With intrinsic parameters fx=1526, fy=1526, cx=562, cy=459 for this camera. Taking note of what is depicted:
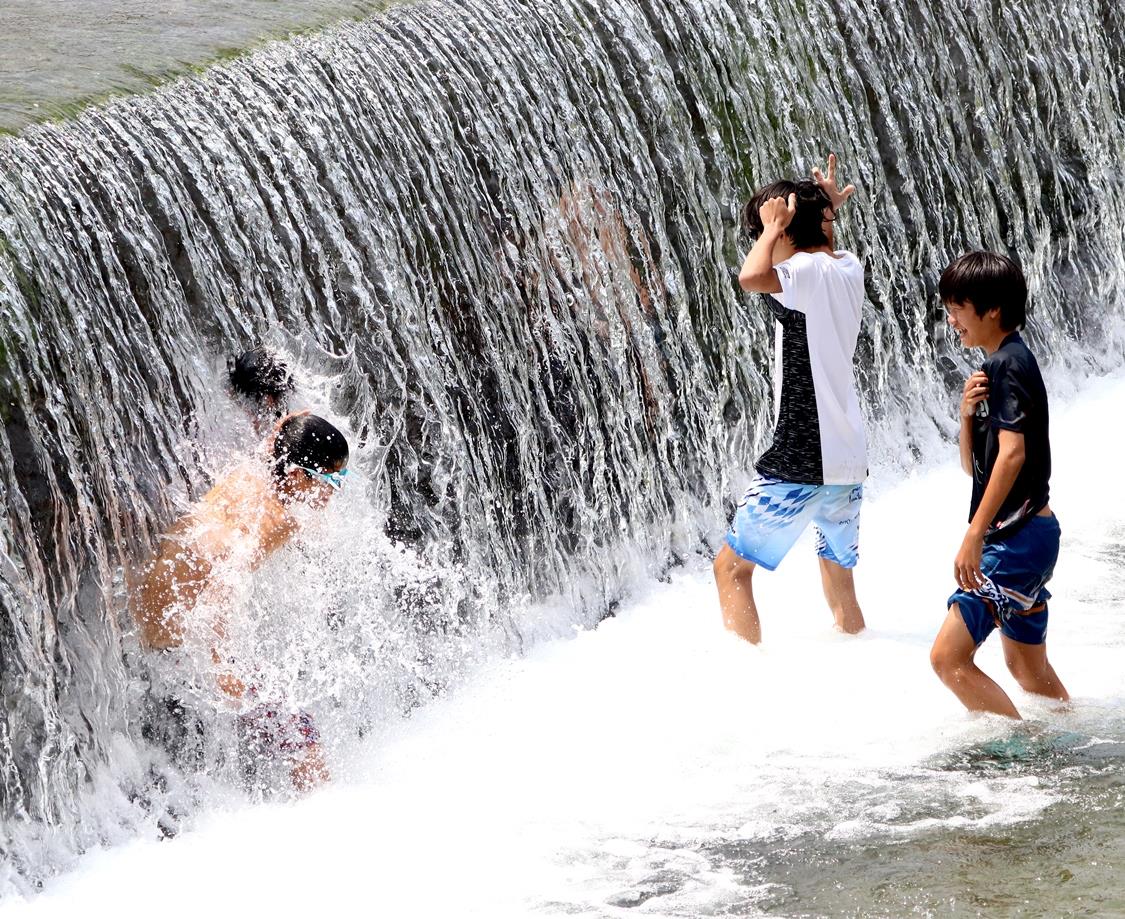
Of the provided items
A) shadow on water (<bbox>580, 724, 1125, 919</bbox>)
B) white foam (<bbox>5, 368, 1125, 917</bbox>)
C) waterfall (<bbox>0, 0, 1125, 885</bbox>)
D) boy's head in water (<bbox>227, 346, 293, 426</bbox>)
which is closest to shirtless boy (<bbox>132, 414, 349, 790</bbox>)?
waterfall (<bbox>0, 0, 1125, 885</bbox>)

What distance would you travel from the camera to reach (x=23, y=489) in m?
4.89

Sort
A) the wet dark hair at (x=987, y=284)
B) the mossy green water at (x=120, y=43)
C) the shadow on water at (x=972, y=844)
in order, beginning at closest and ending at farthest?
the shadow on water at (x=972, y=844) < the wet dark hair at (x=987, y=284) < the mossy green water at (x=120, y=43)

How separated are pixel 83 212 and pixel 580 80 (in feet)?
9.57

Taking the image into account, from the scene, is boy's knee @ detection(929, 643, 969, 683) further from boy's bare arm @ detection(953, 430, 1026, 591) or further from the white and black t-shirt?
the white and black t-shirt

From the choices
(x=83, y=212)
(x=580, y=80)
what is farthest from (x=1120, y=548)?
(x=83, y=212)

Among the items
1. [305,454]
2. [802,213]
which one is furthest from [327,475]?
[802,213]

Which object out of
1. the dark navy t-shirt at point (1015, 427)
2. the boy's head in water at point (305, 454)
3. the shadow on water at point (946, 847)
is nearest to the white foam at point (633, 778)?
the shadow on water at point (946, 847)

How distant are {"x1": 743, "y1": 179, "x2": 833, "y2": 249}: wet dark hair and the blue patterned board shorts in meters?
0.88

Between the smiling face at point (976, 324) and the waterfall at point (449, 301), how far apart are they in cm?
240

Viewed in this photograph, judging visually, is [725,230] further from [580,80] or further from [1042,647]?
[1042,647]

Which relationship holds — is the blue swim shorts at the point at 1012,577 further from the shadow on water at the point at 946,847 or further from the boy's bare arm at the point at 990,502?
the shadow on water at the point at 946,847

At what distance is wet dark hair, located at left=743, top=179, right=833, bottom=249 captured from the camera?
5.31 m

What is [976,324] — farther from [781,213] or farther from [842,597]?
[842,597]

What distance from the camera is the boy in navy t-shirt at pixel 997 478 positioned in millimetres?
4566
